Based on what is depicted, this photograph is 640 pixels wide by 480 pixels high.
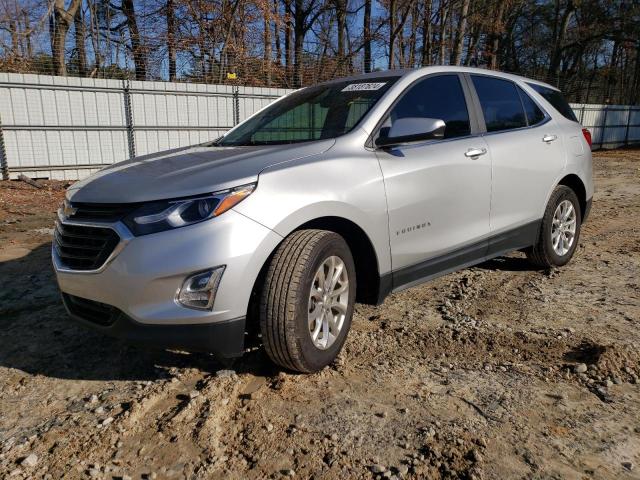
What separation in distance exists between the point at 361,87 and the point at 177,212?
175 cm

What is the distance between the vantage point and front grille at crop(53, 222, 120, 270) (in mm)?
2529

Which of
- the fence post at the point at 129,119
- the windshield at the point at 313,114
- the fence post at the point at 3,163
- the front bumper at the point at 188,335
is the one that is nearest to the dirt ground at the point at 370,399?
the front bumper at the point at 188,335

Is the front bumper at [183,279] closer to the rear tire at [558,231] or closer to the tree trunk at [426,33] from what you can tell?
the rear tire at [558,231]

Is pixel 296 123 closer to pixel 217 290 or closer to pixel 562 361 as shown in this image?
pixel 217 290

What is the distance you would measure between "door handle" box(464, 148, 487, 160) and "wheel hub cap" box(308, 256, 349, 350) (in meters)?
1.35

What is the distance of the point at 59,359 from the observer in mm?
3184

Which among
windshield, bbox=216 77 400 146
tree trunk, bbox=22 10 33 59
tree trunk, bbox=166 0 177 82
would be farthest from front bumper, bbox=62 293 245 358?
tree trunk, bbox=166 0 177 82

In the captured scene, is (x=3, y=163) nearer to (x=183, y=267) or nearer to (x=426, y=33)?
(x=183, y=267)

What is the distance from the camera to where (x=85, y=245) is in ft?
8.73

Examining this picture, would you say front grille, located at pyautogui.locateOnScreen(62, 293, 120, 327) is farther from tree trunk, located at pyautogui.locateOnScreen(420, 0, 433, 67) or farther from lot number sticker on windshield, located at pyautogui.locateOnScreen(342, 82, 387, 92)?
tree trunk, located at pyautogui.locateOnScreen(420, 0, 433, 67)

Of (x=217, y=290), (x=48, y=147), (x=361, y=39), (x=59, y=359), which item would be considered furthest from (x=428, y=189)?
(x=361, y=39)

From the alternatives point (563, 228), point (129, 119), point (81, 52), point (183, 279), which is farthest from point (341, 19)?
Answer: point (183, 279)

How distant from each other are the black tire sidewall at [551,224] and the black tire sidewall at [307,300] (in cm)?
227

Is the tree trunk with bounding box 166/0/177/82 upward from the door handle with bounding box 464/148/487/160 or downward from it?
upward
